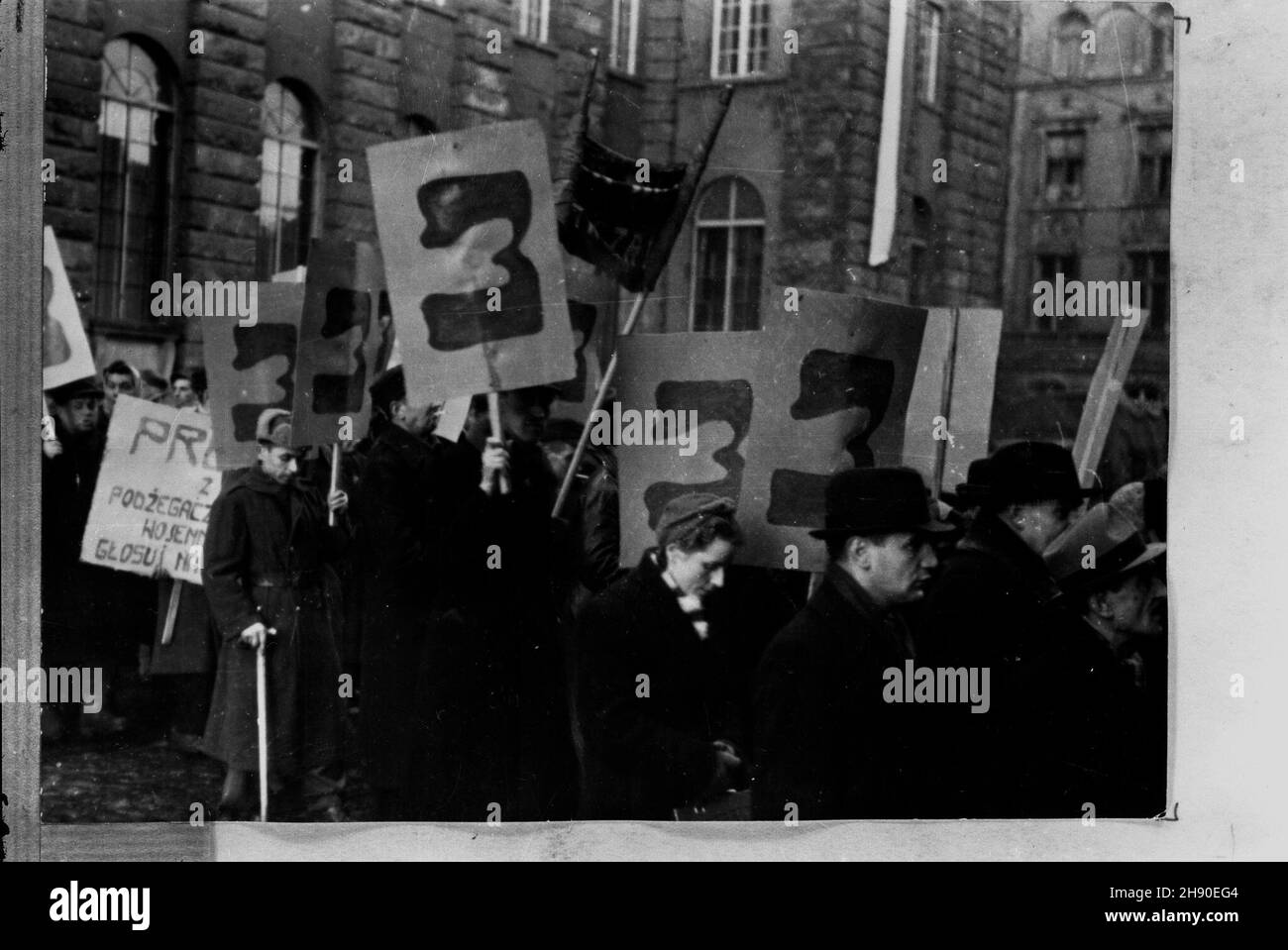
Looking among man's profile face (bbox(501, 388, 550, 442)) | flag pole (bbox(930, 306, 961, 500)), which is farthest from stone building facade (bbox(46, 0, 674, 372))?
flag pole (bbox(930, 306, 961, 500))

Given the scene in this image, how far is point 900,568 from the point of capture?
18.0ft

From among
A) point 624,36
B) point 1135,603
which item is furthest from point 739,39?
point 1135,603

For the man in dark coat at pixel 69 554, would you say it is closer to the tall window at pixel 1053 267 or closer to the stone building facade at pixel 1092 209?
the stone building facade at pixel 1092 209

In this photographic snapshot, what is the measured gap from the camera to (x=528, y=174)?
5.45 m

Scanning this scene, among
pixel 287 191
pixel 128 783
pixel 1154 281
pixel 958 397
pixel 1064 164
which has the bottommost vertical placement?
pixel 128 783

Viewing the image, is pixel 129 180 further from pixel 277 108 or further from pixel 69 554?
pixel 69 554

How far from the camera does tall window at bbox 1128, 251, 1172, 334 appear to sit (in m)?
5.50

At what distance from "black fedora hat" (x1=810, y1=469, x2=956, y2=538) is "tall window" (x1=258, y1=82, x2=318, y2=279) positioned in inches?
71.4

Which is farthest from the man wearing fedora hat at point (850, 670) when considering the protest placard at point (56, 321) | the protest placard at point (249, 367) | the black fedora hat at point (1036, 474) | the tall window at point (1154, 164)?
the protest placard at point (56, 321)

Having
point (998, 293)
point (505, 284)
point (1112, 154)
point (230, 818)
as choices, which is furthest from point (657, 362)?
point (230, 818)

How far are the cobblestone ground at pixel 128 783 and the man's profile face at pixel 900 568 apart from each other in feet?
5.71

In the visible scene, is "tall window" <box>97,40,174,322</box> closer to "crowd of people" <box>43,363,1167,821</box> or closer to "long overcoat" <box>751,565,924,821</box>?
"crowd of people" <box>43,363,1167,821</box>

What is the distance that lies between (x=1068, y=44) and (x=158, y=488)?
3.20 m
